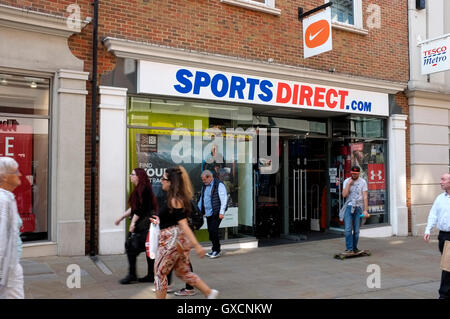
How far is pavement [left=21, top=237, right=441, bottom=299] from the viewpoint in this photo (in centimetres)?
589

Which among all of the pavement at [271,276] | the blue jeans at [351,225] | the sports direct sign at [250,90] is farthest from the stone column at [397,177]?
the blue jeans at [351,225]

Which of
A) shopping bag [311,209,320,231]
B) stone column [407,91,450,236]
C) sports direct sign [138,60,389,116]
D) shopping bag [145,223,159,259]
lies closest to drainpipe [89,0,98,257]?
sports direct sign [138,60,389,116]

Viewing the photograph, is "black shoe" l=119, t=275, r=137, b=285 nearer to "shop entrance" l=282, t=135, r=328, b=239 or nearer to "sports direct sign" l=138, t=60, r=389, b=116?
"sports direct sign" l=138, t=60, r=389, b=116

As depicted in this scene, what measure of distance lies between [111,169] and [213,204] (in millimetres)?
2046

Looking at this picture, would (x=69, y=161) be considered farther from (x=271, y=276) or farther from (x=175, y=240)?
(x=271, y=276)

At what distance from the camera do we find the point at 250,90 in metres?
9.59

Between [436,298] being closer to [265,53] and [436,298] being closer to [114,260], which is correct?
[114,260]

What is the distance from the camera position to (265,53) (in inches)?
391

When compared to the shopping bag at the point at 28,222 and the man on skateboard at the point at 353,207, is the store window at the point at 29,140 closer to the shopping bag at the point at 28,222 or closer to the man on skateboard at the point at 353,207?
the shopping bag at the point at 28,222

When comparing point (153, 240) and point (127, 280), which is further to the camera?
point (127, 280)

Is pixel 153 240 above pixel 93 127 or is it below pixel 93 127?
below

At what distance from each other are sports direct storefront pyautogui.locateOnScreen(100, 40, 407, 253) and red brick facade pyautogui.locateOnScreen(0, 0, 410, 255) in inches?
14.0

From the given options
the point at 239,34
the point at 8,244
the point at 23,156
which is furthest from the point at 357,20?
the point at 8,244

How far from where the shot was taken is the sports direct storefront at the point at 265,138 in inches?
335
